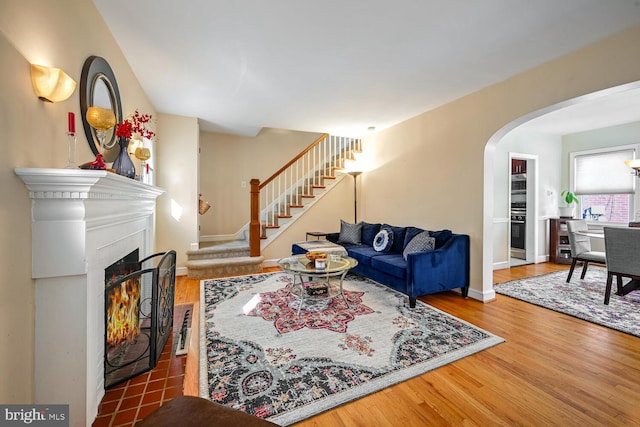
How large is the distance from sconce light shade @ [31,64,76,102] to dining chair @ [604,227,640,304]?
4996 millimetres

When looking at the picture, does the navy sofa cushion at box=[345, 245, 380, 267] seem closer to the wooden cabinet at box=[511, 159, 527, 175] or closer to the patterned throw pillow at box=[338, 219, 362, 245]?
the patterned throw pillow at box=[338, 219, 362, 245]

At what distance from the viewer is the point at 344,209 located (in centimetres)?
585

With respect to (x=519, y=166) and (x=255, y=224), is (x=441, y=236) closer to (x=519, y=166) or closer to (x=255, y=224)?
(x=255, y=224)

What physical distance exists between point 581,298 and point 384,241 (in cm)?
251

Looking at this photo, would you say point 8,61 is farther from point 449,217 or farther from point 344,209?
point 344,209

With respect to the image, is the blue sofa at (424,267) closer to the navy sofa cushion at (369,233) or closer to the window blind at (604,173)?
the navy sofa cushion at (369,233)

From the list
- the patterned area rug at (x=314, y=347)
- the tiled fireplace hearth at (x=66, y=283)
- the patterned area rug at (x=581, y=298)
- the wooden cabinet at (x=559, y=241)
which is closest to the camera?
the tiled fireplace hearth at (x=66, y=283)

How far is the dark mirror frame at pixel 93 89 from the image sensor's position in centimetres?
179

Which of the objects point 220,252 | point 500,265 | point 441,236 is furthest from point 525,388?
point 220,252

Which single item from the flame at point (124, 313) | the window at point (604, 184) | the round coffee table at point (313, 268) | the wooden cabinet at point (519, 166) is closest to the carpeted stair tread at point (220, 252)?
the round coffee table at point (313, 268)

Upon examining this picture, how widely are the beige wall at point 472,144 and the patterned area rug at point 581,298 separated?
650mm

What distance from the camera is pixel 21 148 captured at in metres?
1.19

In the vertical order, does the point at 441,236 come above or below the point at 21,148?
below

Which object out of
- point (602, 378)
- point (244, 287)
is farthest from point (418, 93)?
point (244, 287)
